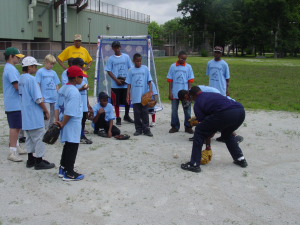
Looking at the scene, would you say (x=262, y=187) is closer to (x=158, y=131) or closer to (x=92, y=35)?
(x=158, y=131)

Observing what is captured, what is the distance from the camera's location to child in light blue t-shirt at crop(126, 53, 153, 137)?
8.06 meters

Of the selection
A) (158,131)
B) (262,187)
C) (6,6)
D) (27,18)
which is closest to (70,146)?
(262,187)

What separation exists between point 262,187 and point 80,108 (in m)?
2.76

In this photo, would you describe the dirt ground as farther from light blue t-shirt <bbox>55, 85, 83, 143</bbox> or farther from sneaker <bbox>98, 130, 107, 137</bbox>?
light blue t-shirt <bbox>55, 85, 83, 143</bbox>

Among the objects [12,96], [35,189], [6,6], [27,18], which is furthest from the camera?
[27,18]

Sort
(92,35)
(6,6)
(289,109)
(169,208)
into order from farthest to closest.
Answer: (92,35), (6,6), (289,109), (169,208)

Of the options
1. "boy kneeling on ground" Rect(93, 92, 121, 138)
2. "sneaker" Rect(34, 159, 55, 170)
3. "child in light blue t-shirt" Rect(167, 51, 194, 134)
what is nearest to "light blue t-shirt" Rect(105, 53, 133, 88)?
"boy kneeling on ground" Rect(93, 92, 121, 138)

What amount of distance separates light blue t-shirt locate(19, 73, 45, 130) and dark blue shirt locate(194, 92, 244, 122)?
240 cm

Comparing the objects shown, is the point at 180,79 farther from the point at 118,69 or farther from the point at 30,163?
the point at 30,163

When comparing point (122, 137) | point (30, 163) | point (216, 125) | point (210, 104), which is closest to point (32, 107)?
point (30, 163)

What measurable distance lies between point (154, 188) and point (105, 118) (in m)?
3.28

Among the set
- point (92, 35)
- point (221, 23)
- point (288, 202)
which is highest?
point (221, 23)

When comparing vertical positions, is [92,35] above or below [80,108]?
above

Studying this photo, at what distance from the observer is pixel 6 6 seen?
36312 millimetres
